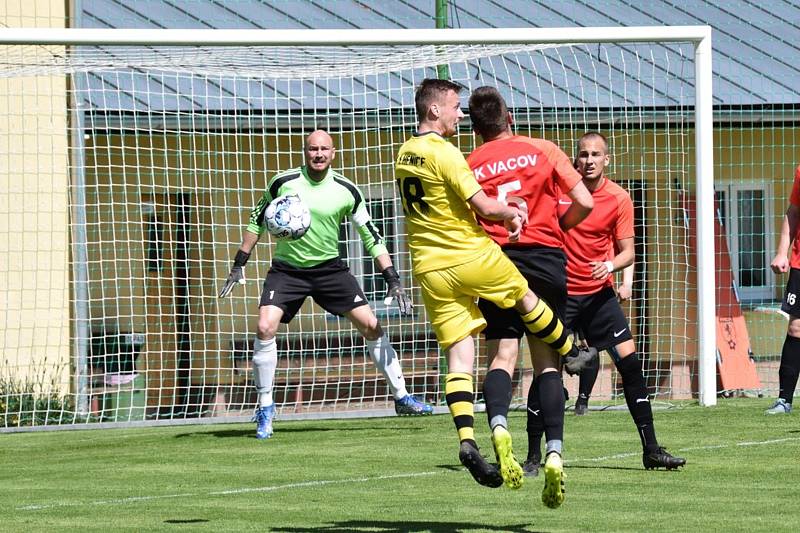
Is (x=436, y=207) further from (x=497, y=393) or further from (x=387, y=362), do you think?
(x=387, y=362)

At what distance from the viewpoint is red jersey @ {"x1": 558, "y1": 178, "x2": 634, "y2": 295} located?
9.23m

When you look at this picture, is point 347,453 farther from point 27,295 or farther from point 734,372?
point 734,372

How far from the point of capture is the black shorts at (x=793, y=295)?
11797 millimetres

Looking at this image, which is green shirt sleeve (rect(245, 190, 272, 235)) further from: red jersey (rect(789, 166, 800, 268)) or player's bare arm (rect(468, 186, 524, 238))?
player's bare arm (rect(468, 186, 524, 238))

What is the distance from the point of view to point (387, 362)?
12.5 metres

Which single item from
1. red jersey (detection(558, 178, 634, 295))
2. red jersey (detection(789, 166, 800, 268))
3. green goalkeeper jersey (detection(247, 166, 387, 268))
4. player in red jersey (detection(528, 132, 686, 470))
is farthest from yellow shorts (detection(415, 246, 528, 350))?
red jersey (detection(789, 166, 800, 268))

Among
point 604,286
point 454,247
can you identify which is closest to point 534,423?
point 604,286

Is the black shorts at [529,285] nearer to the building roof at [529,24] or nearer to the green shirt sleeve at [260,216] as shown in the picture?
the green shirt sleeve at [260,216]

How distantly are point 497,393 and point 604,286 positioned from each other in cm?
185

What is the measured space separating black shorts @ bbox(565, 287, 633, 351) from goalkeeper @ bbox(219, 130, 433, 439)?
287cm

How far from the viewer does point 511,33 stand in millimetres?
13156

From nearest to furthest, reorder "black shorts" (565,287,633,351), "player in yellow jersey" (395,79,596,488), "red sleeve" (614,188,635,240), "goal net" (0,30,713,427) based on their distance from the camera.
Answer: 1. "player in yellow jersey" (395,79,596,488)
2. "black shorts" (565,287,633,351)
3. "red sleeve" (614,188,635,240)
4. "goal net" (0,30,713,427)

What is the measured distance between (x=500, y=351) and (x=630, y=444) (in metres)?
2.98

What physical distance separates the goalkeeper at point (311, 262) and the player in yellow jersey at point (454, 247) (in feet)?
14.4
